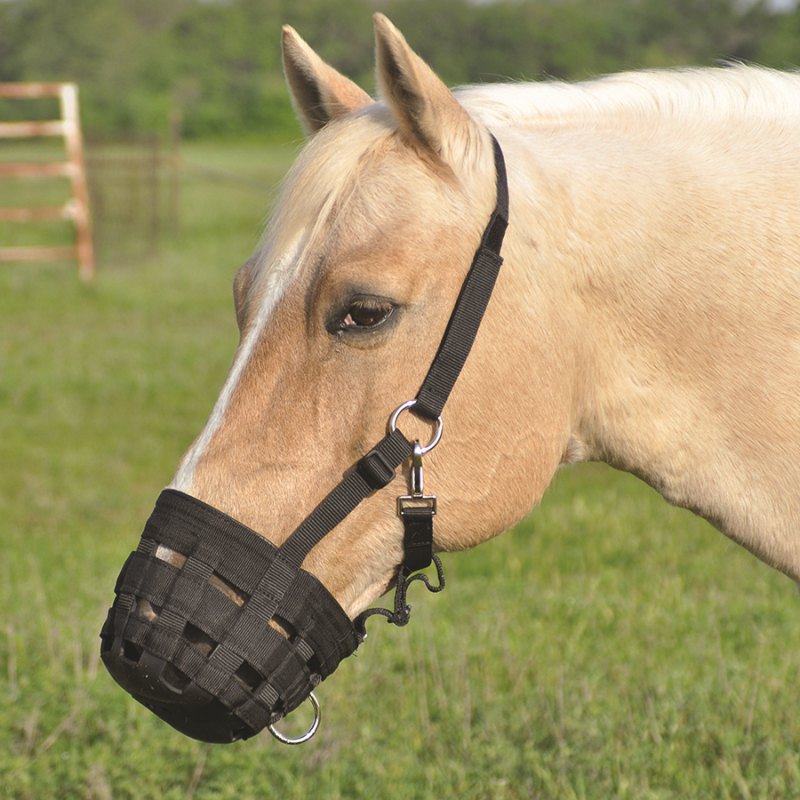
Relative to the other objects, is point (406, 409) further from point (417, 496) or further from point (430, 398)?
point (417, 496)

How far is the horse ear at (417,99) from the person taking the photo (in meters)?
1.49

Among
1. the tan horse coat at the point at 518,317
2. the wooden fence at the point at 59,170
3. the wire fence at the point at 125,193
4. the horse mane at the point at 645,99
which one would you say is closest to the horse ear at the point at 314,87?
the tan horse coat at the point at 518,317

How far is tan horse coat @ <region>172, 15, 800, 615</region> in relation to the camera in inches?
61.2

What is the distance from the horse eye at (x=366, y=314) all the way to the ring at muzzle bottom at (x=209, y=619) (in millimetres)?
422

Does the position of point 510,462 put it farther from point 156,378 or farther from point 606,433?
point 156,378

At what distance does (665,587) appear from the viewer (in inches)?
151

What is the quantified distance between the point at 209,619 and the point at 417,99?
102cm

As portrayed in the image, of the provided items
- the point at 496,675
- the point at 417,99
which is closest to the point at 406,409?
the point at 417,99

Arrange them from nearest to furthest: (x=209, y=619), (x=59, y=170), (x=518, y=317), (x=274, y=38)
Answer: (x=209, y=619)
(x=518, y=317)
(x=59, y=170)
(x=274, y=38)

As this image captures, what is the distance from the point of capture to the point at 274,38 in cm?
3938

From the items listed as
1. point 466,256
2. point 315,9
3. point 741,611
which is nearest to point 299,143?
point 466,256

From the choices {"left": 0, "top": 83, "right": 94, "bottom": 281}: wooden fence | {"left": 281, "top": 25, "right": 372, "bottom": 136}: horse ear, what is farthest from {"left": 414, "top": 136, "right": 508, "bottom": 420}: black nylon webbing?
{"left": 0, "top": 83, "right": 94, "bottom": 281}: wooden fence

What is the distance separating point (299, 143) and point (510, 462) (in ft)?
3.24

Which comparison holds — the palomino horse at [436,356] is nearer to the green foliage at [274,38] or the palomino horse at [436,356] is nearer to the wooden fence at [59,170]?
the wooden fence at [59,170]
